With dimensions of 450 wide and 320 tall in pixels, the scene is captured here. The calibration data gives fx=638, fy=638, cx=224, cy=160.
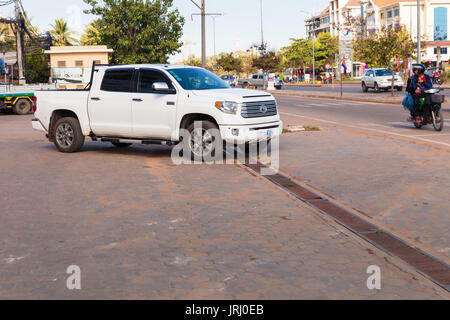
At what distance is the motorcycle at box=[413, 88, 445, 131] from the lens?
1675cm

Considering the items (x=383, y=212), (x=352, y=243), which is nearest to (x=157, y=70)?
(x=383, y=212)

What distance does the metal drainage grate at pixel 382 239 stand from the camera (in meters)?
5.23

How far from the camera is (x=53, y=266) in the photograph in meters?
5.48

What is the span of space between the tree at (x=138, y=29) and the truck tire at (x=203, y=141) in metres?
42.3

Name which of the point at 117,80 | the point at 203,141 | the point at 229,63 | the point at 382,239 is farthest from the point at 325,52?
the point at 382,239

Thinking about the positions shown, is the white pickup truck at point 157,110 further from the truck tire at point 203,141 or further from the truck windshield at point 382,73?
the truck windshield at point 382,73

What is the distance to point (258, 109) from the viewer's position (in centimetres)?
1259

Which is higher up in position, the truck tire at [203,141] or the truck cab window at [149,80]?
the truck cab window at [149,80]

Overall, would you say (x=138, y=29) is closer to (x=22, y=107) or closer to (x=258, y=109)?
(x=22, y=107)

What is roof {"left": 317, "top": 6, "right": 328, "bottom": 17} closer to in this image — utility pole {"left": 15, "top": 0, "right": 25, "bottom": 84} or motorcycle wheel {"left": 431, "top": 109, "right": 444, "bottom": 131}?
utility pole {"left": 15, "top": 0, "right": 25, "bottom": 84}

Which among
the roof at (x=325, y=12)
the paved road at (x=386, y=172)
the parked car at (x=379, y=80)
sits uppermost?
the roof at (x=325, y=12)

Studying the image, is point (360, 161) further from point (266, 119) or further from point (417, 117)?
point (417, 117)

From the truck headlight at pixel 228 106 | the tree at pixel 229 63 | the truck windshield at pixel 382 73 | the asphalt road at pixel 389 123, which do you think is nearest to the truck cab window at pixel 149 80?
the truck headlight at pixel 228 106

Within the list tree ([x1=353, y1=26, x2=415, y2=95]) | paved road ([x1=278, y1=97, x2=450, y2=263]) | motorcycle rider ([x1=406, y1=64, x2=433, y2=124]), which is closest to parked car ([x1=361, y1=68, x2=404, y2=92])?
tree ([x1=353, y1=26, x2=415, y2=95])
